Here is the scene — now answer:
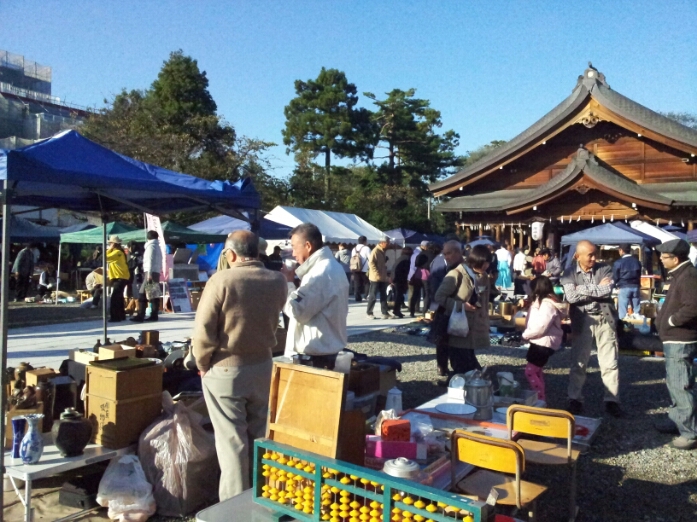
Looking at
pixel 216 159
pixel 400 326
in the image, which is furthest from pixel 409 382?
pixel 216 159

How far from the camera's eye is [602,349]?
19.1 feet

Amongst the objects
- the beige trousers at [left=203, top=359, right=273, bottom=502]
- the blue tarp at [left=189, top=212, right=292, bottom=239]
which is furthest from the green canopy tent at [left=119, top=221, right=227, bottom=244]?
the beige trousers at [left=203, top=359, right=273, bottom=502]

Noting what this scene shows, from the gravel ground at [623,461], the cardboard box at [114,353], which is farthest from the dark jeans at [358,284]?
the cardboard box at [114,353]

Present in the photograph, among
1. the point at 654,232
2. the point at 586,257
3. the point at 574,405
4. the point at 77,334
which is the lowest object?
the point at 574,405

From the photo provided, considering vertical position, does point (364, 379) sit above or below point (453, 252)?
below

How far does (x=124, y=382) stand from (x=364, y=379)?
1.99 m

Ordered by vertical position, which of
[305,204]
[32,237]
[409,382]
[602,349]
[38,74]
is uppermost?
[38,74]

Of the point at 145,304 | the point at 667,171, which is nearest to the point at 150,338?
the point at 145,304

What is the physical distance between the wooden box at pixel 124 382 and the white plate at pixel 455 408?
6.65ft

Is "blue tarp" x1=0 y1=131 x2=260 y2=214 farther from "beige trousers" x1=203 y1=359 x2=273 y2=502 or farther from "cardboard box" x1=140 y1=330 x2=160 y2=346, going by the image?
"beige trousers" x1=203 y1=359 x2=273 y2=502

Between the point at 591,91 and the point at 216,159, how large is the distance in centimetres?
1724

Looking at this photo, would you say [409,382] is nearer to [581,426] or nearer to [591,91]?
[581,426]

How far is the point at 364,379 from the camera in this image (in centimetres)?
506

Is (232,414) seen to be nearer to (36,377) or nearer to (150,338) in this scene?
(36,377)
